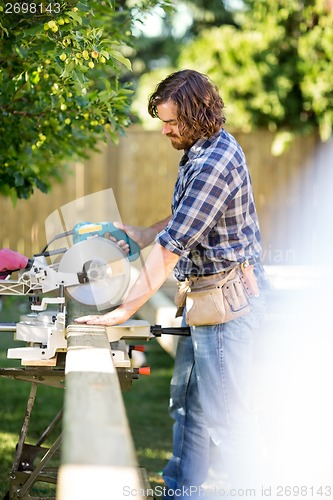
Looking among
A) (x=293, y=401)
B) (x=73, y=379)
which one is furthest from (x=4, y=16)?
(x=293, y=401)

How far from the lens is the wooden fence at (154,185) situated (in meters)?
10.4

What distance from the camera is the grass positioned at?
4734 millimetres

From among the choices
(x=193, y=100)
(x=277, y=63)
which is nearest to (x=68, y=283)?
(x=193, y=100)

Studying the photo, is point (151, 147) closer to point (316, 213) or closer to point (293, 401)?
point (316, 213)

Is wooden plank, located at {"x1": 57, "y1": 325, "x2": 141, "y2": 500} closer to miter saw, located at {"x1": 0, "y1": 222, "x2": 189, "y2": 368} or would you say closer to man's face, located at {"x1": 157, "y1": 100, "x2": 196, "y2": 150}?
miter saw, located at {"x1": 0, "y1": 222, "x2": 189, "y2": 368}

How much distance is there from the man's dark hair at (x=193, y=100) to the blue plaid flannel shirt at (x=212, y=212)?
2.5 inches

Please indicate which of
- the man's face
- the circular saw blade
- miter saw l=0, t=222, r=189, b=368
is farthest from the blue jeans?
the man's face

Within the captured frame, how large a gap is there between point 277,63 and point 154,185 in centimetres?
220

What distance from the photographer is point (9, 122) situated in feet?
13.7

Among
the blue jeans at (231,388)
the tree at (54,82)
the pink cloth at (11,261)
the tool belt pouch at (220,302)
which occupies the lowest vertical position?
the blue jeans at (231,388)

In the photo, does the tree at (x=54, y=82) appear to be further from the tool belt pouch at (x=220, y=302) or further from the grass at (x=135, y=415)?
the grass at (x=135, y=415)

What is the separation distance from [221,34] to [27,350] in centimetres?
769

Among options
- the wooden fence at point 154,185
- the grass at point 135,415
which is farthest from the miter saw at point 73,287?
the wooden fence at point 154,185

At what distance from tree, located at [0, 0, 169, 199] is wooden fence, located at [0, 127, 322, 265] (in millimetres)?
5521
